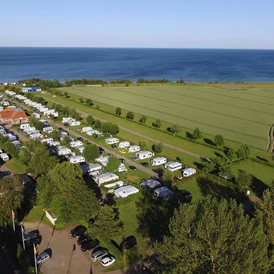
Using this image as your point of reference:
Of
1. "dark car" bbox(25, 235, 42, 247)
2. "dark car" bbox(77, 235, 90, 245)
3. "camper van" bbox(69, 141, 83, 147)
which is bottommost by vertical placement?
"dark car" bbox(25, 235, 42, 247)


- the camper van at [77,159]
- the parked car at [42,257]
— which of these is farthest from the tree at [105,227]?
the camper van at [77,159]

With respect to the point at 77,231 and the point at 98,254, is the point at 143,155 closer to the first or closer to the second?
the point at 77,231

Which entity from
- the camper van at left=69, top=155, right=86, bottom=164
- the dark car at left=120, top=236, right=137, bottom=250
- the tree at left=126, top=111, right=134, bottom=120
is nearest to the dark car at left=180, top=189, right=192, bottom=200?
the dark car at left=120, top=236, right=137, bottom=250

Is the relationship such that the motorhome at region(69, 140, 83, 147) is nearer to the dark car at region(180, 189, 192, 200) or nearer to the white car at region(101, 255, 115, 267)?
the dark car at region(180, 189, 192, 200)

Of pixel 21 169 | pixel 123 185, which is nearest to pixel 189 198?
pixel 123 185

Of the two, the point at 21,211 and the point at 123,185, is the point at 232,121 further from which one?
the point at 21,211

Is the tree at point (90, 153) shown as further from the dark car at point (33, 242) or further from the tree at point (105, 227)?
the tree at point (105, 227)
